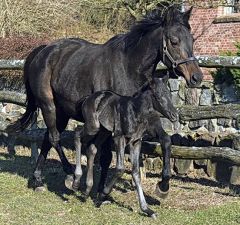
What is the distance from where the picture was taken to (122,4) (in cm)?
1934

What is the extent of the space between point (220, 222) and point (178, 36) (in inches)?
81.2

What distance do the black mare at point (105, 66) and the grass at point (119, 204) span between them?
0.34 metres

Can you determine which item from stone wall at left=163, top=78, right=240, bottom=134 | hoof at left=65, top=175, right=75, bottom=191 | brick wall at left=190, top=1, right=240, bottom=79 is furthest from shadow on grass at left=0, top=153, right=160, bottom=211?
brick wall at left=190, top=1, right=240, bottom=79

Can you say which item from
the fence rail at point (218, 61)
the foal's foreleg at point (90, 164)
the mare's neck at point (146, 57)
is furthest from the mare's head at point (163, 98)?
the fence rail at point (218, 61)

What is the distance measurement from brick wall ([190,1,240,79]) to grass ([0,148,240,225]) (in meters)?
9.16

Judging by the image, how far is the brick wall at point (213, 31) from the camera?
653 inches

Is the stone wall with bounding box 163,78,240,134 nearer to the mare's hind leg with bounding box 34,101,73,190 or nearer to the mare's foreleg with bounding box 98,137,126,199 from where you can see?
the mare's hind leg with bounding box 34,101,73,190

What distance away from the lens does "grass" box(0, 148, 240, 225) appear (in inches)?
240

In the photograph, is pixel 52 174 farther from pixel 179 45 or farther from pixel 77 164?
pixel 179 45

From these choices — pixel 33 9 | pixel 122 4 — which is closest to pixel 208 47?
pixel 122 4

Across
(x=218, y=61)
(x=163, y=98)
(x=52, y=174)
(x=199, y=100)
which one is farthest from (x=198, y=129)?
(x=163, y=98)

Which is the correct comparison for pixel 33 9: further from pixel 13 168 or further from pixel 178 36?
pixel 178 36

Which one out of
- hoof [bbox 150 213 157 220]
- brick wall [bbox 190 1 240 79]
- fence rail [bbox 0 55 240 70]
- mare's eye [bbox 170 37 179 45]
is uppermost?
brick wall [bbox 190 1 240 79]

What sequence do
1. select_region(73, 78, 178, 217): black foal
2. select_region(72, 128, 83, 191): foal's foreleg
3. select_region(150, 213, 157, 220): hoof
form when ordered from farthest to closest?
select_region(72, 128, 83, 191): foal's foreleg, select_region(73, 78, 178, 217): black foal, select_region(150, 213, 157, 220): hoof
